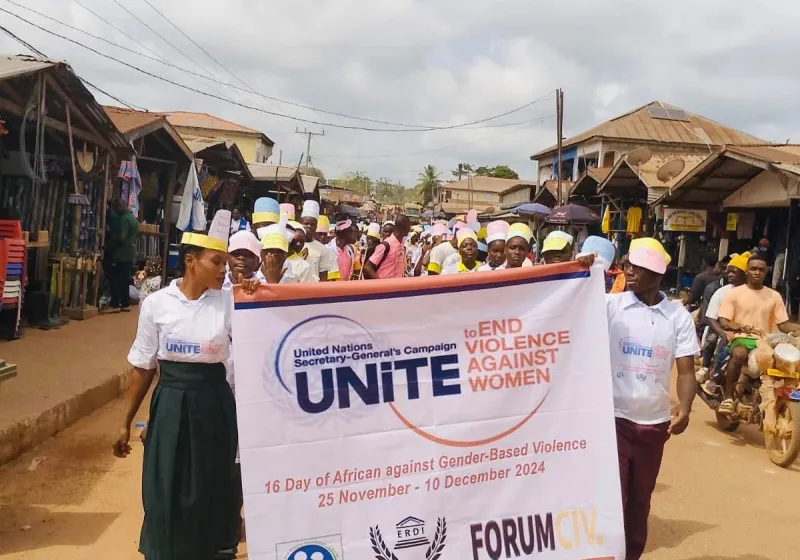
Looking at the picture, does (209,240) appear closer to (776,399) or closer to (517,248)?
(517,248)

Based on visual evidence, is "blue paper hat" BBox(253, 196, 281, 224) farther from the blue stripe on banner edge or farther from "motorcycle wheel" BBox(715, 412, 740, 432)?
"motorcycle wheel" BBox(715, 412, 740, 432)

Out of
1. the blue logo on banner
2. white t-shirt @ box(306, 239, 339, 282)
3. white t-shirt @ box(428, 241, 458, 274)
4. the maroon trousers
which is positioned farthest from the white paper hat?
the blue logo on banner

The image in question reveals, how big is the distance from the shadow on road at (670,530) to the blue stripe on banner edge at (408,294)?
210 cm

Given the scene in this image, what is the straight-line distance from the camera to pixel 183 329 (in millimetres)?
3311

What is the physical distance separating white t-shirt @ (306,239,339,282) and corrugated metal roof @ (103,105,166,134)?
615 centimetres

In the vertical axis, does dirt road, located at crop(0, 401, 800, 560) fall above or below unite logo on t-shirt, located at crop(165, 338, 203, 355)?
below

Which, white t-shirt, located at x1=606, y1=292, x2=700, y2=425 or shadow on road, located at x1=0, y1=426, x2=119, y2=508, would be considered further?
shadow on road, located at x1=0, y1=426, x2=119, y2=508

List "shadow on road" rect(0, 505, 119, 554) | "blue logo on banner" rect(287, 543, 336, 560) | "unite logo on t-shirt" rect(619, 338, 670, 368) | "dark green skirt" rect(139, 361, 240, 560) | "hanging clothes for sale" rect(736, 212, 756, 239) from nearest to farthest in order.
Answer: "blue logo on banner" rect(287, 543, 336, 560) < "dark green skirt" rect(139, 361, 240, 560) < "unite logo on t-shirt" rect(619, 338, 670, 368) < "shadow on road" rect(0, 505, 119, 554) < "hanging clothes for sale" rect(736, 212, 756, 239)

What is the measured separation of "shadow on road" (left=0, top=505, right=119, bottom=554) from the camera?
4203mm

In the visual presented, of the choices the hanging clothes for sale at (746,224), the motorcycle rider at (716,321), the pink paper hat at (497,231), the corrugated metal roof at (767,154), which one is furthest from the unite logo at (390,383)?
the hanging clothes for sale at (746,224)

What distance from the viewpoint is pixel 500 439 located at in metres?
3.28

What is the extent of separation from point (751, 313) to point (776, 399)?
32.3 inches

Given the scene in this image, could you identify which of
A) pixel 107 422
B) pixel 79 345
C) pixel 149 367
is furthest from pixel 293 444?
Result: pixel 79 345

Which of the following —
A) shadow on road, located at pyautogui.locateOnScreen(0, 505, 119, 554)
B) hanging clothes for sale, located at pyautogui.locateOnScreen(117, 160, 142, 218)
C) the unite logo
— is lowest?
shadow on road, located at pyautogui.locateOnScreen(0, 505, 119, 554)
